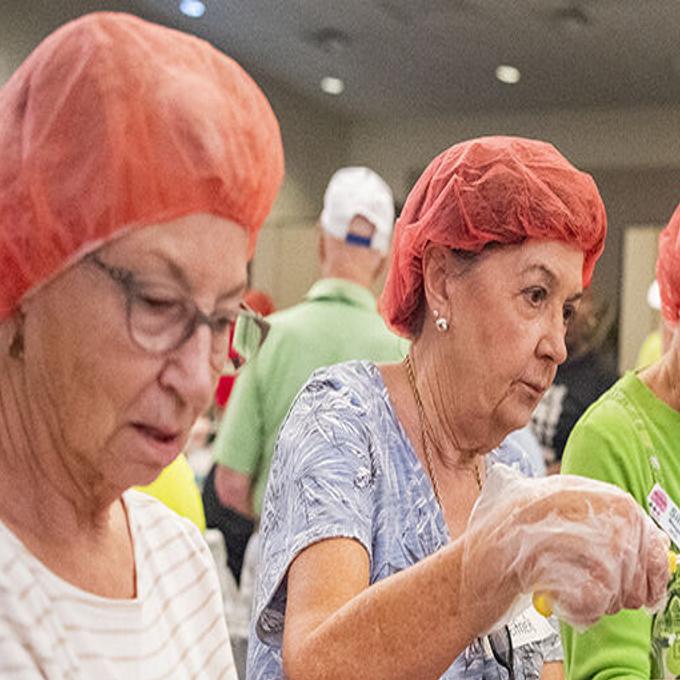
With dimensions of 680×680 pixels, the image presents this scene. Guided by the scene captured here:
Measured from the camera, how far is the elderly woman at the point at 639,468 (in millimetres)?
1514

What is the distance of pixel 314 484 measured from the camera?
137 centimetres

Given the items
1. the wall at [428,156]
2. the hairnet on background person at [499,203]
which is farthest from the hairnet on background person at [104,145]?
the wall at [428,156]

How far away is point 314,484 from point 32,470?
1.61 ft

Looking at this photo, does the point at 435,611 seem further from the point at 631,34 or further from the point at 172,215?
the point at 631,34

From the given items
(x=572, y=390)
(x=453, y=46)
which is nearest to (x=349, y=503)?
(x=572, y=390)

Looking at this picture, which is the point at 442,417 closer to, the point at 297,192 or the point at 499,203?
the point at 499,203

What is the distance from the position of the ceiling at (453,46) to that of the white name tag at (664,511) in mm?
5504

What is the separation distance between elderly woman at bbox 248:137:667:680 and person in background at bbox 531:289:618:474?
2055 millimetres

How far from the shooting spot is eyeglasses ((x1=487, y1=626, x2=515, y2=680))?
1.44 meters

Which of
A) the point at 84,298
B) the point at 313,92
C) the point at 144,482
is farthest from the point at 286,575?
the point at 313,92

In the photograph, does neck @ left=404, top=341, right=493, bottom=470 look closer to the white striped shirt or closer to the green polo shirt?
the white striped shirt

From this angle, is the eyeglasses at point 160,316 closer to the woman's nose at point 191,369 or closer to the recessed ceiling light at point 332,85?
the woman's nose at point 191,369

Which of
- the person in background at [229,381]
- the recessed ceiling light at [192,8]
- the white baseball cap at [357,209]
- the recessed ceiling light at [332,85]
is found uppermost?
the recessed ceiling light at [192,8]

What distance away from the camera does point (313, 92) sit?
366 inches
